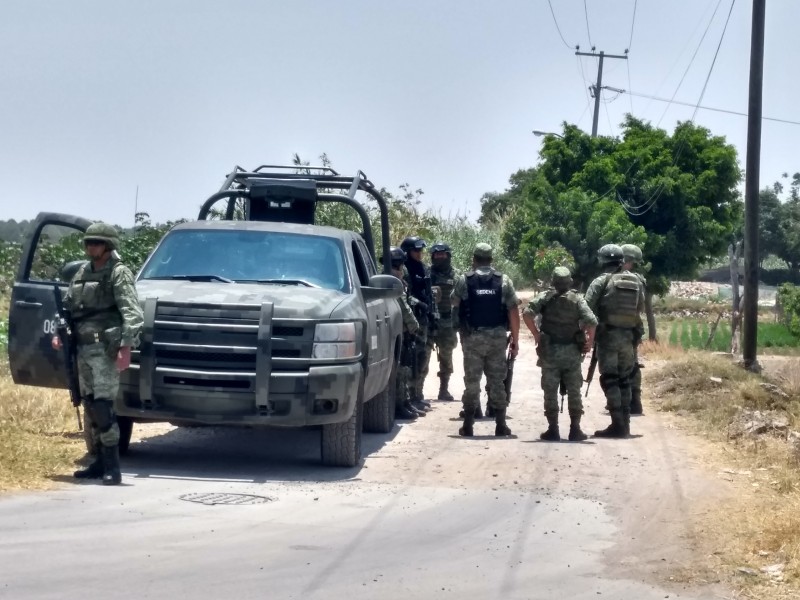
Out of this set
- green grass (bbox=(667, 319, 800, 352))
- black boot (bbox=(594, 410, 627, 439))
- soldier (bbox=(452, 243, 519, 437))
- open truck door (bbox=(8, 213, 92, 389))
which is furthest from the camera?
green grass (bbox=(667, 319, 800, 352))

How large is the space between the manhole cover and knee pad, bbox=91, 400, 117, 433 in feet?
2.58

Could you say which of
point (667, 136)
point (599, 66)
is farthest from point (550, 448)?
point (599, 66)

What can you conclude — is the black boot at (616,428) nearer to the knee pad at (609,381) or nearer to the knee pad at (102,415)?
the knee pad at (609,381)

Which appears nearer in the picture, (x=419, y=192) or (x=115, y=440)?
(x=115, y=440)

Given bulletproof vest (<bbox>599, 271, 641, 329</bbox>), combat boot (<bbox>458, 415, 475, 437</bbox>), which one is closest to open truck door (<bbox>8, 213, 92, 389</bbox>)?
combat boot (<bbox>458, 415, 475, 437</bbox>)

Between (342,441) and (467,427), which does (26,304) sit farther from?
(467,427)

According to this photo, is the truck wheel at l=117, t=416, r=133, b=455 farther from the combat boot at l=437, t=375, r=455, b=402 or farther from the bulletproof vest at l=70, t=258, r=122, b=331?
the combat boot at l=437, t=375, r=455, b=402

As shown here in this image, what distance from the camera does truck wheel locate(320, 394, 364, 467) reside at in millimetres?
9547

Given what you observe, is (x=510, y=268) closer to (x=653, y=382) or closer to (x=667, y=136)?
(x=667, y=136)

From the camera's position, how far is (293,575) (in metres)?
6.25

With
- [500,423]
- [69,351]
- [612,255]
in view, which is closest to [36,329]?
[69,351]

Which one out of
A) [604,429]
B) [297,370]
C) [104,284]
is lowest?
[604,429]

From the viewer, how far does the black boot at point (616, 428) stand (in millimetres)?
12328

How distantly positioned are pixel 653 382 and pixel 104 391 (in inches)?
443
